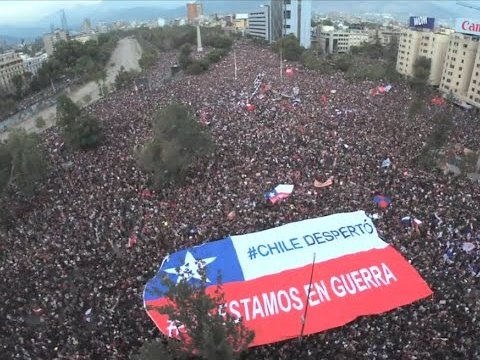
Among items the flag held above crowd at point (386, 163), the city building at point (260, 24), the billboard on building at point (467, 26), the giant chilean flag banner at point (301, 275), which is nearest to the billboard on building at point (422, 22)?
the billboard on building at point (467, 26)

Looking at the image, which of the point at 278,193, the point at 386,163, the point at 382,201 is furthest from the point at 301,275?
the point at 386,163

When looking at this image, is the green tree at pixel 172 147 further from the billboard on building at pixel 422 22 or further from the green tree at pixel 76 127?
the billboard on building at pixel 422 22

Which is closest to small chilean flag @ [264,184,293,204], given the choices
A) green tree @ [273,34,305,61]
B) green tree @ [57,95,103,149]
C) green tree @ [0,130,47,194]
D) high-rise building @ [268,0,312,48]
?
green tree @ [0,130,47,194]

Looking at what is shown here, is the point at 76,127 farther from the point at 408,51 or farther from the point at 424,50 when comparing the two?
the point at 408,51

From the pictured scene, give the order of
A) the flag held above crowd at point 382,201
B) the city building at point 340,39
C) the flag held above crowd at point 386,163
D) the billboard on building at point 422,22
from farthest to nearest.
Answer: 1. the city building at point 340,39
2. the billboard on building at point 422,22
3. the flag held above crowd at point 386,163
4. the flag held above crowd at point 382,201

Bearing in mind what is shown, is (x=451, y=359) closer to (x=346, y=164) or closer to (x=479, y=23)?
(x=346, y=164)

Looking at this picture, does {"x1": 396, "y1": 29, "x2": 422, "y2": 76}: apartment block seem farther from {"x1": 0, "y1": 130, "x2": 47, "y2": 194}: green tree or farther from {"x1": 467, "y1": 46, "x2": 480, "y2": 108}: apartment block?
{"x1": 0, "y1": 130, "x2": 47, "y2": 194}: green tree
